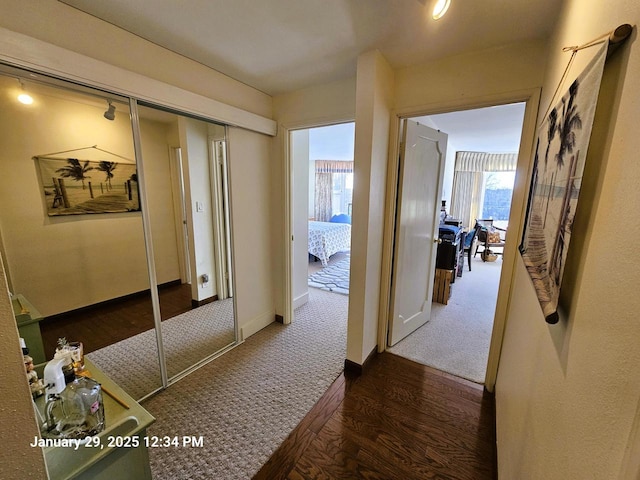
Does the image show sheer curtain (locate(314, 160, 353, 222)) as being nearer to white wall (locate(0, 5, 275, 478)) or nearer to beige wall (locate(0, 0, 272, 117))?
white wall (locate(0, 5, 275, 478))

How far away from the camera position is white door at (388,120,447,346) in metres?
2.23

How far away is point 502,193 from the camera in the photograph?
6406 millimetres

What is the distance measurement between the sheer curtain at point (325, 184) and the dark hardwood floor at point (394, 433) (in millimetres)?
6752

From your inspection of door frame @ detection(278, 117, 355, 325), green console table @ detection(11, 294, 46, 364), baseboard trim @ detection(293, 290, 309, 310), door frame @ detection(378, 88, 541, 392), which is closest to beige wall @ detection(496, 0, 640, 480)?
door frame @ detection(378, 88, 541, 392)

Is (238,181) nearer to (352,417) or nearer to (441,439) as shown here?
(352,417)

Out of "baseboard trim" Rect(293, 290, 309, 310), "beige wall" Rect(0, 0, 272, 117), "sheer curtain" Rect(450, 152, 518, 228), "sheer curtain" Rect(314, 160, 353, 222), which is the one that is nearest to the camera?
"beige wall" Rect(0, 0, 272, 117)

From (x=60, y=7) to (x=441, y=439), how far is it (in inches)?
125

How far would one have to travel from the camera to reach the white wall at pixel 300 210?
2945mm

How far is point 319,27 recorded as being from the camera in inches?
60.9

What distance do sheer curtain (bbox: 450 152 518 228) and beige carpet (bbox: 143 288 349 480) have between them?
5.17 meters

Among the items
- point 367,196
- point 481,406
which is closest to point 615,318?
point 367,196

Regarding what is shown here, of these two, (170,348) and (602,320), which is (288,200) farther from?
(602,320)

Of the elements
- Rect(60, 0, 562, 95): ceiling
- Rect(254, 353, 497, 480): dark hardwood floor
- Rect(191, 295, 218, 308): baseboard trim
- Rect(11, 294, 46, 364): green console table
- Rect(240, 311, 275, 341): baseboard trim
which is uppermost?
Rect(60, 0, 562, 95): ceiling

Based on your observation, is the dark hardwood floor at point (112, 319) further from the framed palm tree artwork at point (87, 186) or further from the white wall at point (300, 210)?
the white wall at point (300, 210)
